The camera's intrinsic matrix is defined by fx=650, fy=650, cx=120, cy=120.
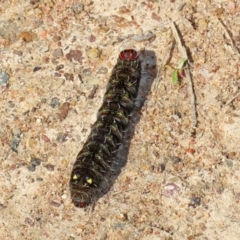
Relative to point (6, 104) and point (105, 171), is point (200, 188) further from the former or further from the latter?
point (6, 104)

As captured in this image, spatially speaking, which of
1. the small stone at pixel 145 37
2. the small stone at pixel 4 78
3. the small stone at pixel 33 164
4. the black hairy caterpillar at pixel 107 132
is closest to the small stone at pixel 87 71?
the black hairy caterpillar at pixel 107 132

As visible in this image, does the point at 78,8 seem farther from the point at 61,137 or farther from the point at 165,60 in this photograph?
the point at 61,137

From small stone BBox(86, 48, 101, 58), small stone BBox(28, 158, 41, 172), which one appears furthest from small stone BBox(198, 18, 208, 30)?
small stone BBox(28, 158, 41, 172)

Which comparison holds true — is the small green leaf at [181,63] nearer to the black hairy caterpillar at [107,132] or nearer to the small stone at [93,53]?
the black hairy caterpillar at [107,132]

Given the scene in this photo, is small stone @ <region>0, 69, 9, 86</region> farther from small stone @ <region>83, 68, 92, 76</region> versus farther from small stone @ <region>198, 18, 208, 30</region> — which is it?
small stone @ <region>198, 18, 208, 30</region>

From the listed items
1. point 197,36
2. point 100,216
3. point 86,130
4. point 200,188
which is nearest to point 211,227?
point 200,188

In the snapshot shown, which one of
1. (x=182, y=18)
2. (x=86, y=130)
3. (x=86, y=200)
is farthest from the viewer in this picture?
(x=182, y=18)
